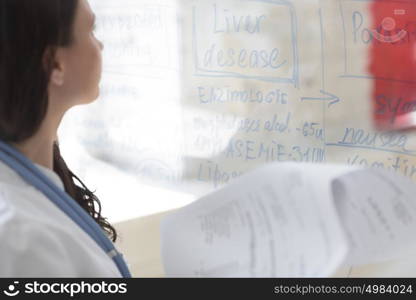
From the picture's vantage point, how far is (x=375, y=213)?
556mm

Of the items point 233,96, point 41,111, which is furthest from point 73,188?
point 233,96

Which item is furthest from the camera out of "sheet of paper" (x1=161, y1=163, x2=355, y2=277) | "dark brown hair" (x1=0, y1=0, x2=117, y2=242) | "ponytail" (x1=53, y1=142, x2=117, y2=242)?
"ponytail" (x1=53, y1=142, x2=117, y2=242)

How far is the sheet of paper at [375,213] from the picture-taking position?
0.54 meters

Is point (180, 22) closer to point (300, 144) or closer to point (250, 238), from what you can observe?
point (300, 144)

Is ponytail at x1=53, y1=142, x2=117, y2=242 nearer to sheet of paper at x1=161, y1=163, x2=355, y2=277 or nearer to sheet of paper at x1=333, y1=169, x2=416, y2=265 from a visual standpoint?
sheet of paper at x1=161, y1=163, x2=355, y2=277

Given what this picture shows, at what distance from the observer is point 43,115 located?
730mm

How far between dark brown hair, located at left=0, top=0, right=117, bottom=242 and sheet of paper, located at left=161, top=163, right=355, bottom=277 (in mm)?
243

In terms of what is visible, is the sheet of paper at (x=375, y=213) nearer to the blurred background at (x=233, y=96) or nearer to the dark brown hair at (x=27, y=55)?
the dark brown hair at (x=27, y=55)

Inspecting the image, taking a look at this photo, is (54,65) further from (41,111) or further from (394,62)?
(394,62)

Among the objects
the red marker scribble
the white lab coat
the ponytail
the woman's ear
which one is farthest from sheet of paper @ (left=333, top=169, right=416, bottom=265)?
the red marker scribble

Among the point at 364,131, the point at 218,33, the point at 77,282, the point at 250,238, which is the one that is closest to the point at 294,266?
the point at 250,238

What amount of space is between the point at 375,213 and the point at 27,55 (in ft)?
1.55

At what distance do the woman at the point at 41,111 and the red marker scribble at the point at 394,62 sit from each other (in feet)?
2.81

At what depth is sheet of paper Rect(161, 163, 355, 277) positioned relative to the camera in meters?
0.52
